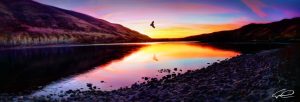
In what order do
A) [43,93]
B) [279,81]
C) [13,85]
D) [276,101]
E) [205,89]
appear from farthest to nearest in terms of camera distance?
[13,85] → [43,93] → [205,89] → [279,81] → [276,101]

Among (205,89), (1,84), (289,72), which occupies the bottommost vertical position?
(1,84)

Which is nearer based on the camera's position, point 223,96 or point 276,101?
point 276,101

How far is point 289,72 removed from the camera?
21.4 metres

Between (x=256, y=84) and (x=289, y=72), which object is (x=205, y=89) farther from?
(x=289, y=72)

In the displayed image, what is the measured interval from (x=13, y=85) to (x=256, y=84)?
30.6 m

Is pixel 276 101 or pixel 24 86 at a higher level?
pixel 276 101

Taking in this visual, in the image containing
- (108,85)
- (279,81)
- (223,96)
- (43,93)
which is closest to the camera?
(279,81)

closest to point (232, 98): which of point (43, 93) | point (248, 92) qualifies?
point (248, 92)
